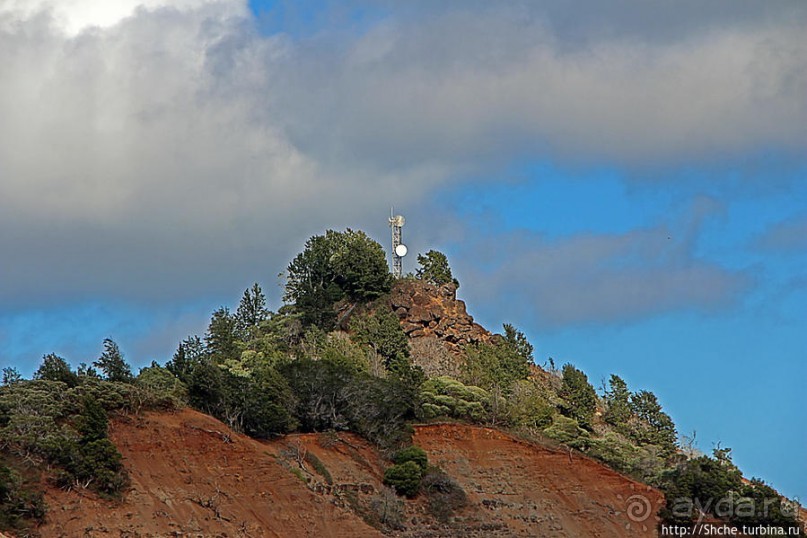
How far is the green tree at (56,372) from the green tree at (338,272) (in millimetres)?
25750

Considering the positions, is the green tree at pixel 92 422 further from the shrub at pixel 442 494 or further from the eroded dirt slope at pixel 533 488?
the eroded dirt slope at pixel 533 488

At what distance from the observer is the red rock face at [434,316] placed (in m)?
73.6

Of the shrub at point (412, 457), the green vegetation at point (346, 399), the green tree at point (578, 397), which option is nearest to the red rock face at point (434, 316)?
the green vegetation at point (346, 399)

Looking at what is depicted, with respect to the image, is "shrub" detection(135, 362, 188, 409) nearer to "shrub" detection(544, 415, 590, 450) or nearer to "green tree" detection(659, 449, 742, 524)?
"shrub" detection(544, 415, 590, 450)

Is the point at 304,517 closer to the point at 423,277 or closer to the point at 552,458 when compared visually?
the point at 552,458

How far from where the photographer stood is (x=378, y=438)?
186 ft

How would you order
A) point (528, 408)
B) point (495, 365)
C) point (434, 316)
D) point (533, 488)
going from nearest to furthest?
1. point (533, 488)
2. point (528, 408)
3. point (495, 365)
4. point (434, 316)

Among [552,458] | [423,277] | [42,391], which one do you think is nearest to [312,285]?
[423,277]

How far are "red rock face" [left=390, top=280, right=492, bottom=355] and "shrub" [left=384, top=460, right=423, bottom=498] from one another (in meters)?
20.5

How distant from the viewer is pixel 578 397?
2768 inches

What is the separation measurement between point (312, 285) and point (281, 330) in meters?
5.65

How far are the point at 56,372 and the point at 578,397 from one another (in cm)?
3423

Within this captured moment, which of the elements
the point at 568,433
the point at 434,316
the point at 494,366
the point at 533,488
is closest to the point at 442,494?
the point at 533,488

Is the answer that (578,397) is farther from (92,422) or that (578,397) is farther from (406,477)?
(92,422)
